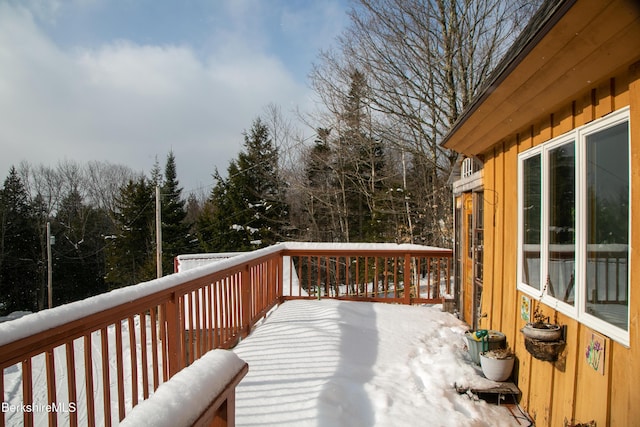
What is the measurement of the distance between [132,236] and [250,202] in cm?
850

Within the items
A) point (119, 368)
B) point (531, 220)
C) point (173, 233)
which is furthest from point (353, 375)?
point (173, 233)

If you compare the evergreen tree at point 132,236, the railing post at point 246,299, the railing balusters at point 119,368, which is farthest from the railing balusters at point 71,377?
the evergreen tree at point 132,236

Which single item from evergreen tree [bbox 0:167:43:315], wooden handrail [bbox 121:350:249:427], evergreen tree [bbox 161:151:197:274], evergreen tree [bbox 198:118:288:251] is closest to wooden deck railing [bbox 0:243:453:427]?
wooden handrail [bbox 121:350:249:427]

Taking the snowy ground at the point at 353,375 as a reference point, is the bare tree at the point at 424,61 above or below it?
above

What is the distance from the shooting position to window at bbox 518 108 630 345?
1.66 metres

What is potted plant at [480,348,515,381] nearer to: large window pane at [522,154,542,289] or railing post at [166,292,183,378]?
large window pane at [522,154,542,289]

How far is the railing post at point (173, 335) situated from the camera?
7.51 feet

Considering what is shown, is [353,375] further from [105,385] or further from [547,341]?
[105,385]

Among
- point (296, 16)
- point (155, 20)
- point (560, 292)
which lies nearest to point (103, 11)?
point (155, 20)

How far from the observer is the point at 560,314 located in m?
2.20

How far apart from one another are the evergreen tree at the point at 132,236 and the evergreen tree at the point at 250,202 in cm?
458

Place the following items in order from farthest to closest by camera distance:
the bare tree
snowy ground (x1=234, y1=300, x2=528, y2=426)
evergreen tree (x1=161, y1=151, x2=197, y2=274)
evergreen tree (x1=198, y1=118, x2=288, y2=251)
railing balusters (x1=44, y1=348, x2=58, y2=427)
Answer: evergreen tree (x1=161, y1=151, x2=197, y2=274), evergreen tree (x1=198, y1=118, x2=288, y2=251), the bare tree, snowy ground (x1=234, y1=300, x2=528, y2=426), railing balusters (x1=44, y1=348, x2=58, y2=427)

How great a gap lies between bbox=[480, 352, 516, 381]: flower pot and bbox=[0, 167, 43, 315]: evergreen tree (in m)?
26.6

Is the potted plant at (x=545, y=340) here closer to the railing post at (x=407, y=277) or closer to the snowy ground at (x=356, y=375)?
the snowy ground at (x=356, y=375)
